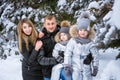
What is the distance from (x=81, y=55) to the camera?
5.59 m

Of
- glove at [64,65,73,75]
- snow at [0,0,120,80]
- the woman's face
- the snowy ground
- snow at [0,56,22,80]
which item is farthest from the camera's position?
snow at [0,56,22,80]

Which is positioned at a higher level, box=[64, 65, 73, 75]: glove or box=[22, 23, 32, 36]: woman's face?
box=[22, 23, 32, 36]: woman's face

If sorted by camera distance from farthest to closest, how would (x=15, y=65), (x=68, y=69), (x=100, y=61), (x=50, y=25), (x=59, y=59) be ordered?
(x=15, y=65) → (x=100, y=61) → (x=50, y=25) → (x=59, y=59) → (x=68, y=69)

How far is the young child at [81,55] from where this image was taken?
18.3ft

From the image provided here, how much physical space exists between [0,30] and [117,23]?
7.69 m

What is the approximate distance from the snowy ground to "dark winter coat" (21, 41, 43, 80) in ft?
9.64

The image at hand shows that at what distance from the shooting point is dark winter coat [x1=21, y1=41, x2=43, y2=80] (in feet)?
19.3

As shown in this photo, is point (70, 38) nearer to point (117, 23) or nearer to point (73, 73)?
point (73, 73)

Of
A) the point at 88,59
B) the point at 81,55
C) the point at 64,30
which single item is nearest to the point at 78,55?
the point at 81,55

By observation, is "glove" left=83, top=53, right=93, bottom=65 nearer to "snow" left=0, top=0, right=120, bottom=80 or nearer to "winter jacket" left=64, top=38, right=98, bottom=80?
"winter jacket" left=64, top=38, right=98, bottom=80

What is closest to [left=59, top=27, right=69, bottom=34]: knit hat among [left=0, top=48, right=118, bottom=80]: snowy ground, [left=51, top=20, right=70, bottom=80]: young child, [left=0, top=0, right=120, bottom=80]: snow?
[left=51, top=20, right=70, bottom=80]: young child

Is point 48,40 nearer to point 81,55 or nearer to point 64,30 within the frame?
point 64,30

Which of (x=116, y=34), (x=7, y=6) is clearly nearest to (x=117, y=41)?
(x=116, y=34)

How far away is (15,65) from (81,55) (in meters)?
5.58
